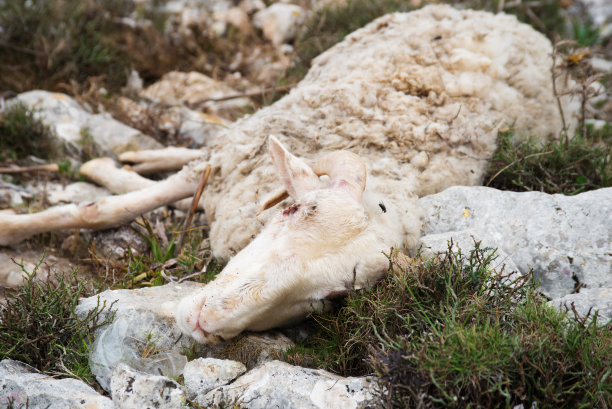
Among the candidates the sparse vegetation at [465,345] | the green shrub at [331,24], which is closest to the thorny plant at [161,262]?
the sparse vegetation at [465,345]

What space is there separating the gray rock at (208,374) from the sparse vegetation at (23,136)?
13.9 ft

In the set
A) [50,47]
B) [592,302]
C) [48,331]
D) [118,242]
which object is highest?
[50,47]

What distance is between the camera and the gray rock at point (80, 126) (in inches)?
245

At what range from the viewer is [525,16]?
8.76m

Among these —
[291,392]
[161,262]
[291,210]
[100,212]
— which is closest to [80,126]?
[100,212]

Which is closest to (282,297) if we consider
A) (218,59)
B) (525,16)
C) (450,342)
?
(450,342)

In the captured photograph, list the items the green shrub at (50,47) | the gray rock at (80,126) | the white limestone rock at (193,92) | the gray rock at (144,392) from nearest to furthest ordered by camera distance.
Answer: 1. the gray rock at (144,392)
2. the gray rock at (80,126)
3. the green shrub at (50,47)
4. the white limestone rock at (193,92)

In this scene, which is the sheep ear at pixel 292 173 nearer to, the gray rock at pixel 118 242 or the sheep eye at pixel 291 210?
the sheep eye at pixel 291 210

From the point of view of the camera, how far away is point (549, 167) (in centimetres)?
462

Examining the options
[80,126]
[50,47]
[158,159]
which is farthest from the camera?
[50,47]

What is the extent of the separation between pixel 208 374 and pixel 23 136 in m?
4.45

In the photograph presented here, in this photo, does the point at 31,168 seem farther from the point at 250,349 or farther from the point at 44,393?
the point at 250,349

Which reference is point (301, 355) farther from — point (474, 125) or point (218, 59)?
point (218, 59)

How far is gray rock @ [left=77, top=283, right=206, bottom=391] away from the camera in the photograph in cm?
302
